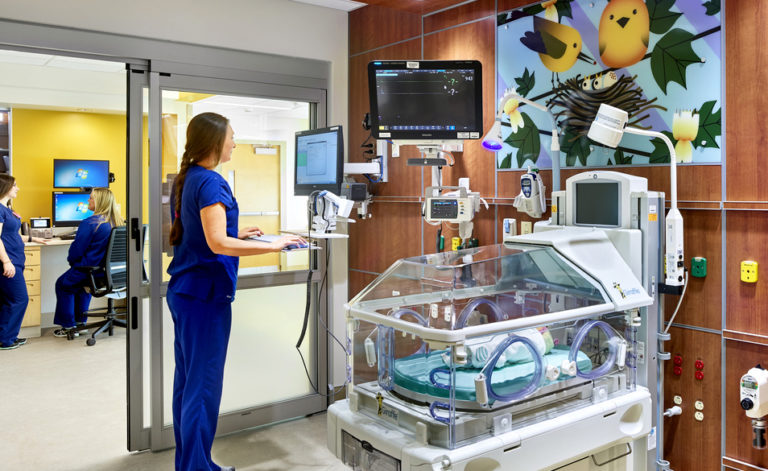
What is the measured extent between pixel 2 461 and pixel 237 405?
1289 millimetres

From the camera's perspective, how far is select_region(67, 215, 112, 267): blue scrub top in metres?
5.93

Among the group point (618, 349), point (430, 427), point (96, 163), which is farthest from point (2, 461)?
point (96, 163)

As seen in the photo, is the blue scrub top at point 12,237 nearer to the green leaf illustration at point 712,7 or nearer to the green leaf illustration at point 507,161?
the green leaf illustration at point 507,161

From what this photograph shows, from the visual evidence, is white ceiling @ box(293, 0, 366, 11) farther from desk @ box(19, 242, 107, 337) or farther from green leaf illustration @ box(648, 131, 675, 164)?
desk @ box(19, 242, 107, 337)

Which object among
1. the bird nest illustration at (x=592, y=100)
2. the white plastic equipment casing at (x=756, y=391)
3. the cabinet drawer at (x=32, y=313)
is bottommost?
the cabinet drawer at (x=32, y=313)

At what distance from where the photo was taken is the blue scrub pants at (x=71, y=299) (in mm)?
6012

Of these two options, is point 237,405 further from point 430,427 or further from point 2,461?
point 430,427

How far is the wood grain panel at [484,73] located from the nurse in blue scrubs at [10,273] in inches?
164

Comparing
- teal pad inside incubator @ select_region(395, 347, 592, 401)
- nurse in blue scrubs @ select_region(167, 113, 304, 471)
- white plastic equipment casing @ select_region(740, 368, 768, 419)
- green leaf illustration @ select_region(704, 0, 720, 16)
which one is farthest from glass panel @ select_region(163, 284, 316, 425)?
green leaf illustration @ select_region(704, 0, 720, 16)

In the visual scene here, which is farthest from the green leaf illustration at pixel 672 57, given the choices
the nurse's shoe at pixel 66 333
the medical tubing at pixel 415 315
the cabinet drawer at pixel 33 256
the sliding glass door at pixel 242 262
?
the cabinet drawer at pixel 33 256

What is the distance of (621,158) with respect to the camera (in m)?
2.83

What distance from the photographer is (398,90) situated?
3.07 meters

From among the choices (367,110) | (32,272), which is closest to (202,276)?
(367,110)

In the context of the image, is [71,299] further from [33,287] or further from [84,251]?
[84,251]
